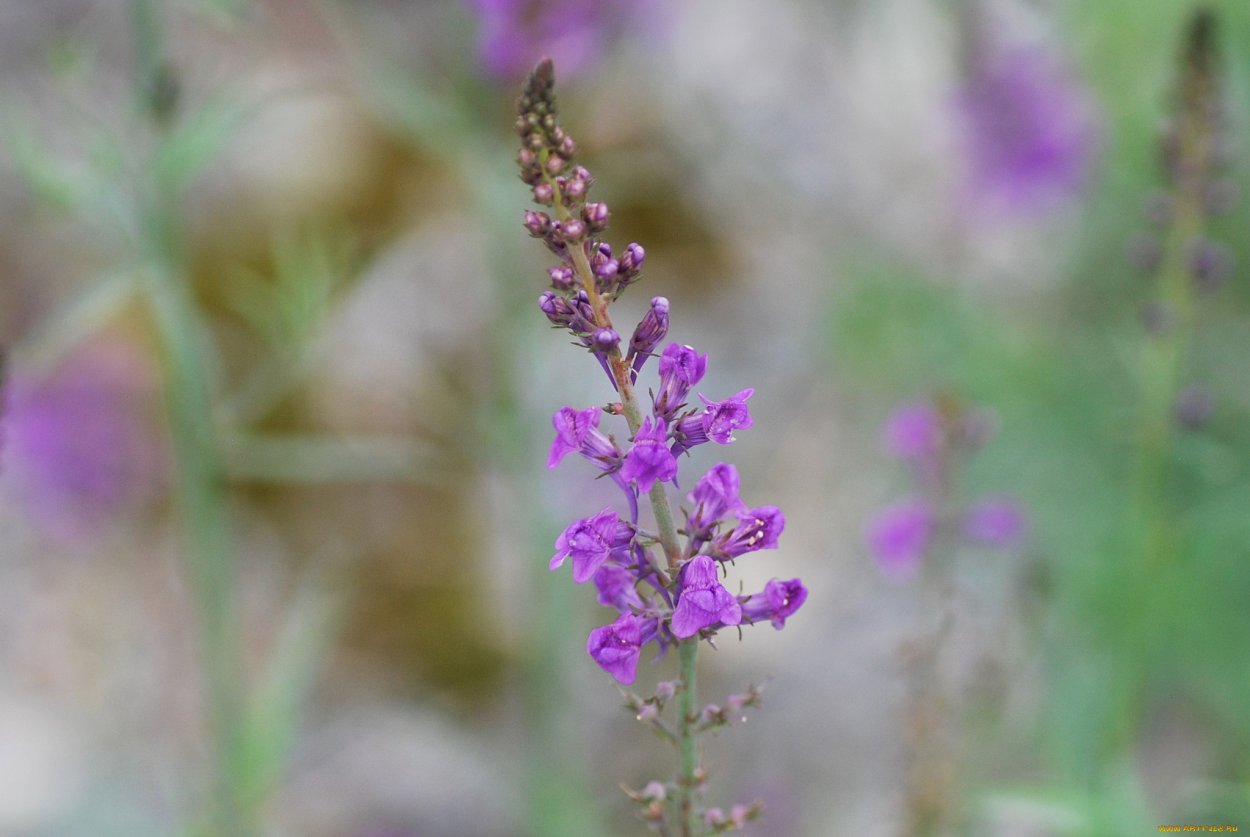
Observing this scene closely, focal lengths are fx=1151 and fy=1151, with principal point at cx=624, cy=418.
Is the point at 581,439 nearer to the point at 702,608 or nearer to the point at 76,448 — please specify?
the point at 702,608

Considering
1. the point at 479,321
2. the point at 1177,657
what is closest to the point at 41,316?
the point at 479,321

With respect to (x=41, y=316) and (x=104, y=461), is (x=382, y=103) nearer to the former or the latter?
(x=41, y=316)

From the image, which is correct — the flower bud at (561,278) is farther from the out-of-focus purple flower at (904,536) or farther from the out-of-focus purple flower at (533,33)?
the out-of-focus purple flower at (533,33)

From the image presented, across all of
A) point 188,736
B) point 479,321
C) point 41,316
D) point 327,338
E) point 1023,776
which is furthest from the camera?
point 479,321

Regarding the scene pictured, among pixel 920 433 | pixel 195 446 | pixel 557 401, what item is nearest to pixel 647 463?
pixel 920 433

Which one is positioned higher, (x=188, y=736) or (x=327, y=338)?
(x=327, y=338)

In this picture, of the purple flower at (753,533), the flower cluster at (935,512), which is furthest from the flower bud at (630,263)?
the flower cluster at (935,512)

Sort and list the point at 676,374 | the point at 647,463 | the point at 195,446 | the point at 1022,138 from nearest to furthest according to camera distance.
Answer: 1. the point at 647,463
2. the point at 676,374
3. the point at 195,446
4. the point at 1022,138

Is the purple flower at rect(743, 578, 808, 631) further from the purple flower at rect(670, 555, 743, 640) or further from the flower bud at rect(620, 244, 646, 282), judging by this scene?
the flower bud at rect(620, 244, 646, 282)
